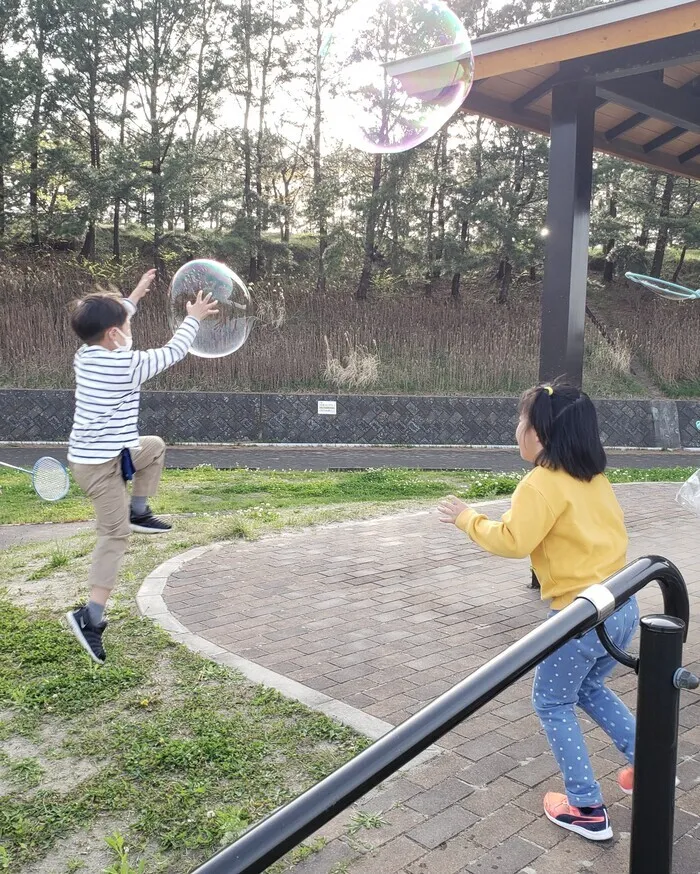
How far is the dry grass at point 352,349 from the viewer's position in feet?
62.5

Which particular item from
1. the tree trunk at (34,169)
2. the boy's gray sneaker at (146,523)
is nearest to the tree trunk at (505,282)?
the tree trunk at (34,169)

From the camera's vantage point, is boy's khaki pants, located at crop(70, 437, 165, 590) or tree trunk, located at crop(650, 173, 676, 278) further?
tree trunk, located at crop(650, 173, 676, 278)

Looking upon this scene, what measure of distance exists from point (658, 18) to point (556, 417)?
350cm

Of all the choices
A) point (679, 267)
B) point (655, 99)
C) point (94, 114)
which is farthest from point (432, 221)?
point (655, 99)

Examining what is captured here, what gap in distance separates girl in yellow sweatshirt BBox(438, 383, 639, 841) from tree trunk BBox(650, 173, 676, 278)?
83.5 ft

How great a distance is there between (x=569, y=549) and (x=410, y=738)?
1.69 meters

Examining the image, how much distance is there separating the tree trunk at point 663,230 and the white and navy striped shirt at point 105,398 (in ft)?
81.7

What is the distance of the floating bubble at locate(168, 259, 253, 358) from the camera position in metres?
5.91

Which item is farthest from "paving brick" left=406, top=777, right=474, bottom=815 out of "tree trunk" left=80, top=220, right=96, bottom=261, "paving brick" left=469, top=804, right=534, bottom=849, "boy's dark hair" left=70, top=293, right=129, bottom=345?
"tree trunk" left=80, top=220, right=96, bottom=261

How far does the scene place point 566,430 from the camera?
3109 millimetres

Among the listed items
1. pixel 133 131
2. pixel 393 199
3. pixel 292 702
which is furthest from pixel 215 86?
pixel 292 702

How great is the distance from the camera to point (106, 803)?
3.18 meters

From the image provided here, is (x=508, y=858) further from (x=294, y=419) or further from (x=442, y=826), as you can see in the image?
(x=294, y=419)

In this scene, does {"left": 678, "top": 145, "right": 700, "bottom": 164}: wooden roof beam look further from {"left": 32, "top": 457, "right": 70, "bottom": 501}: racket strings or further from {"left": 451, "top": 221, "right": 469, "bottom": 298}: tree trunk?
{"left": 451, "top": 221, "right": 469, "bottom": 298}: tree trunk
